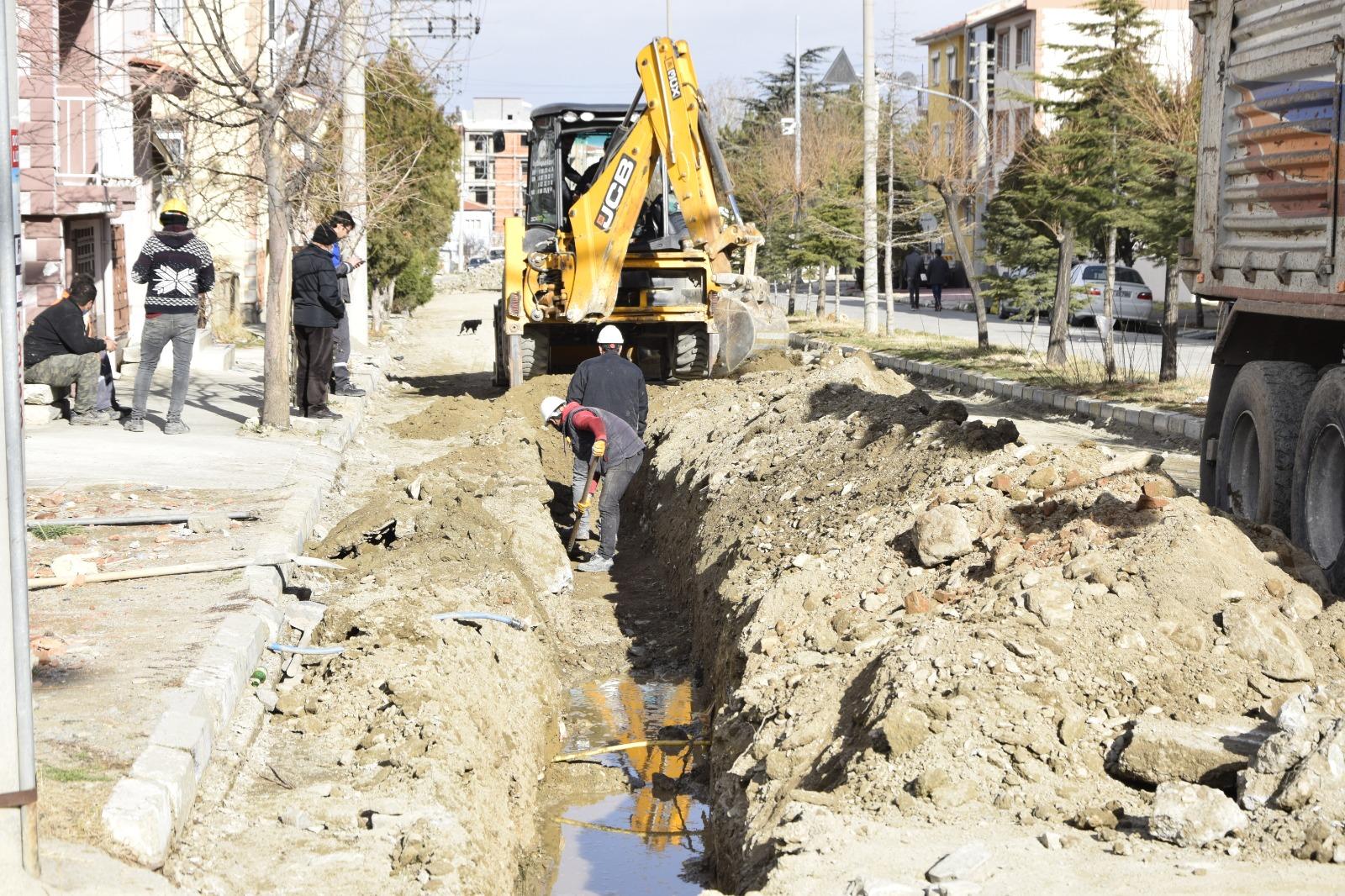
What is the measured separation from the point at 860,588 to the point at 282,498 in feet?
14.6

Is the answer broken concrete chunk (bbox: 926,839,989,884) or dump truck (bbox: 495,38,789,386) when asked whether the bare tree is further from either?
broken concrete chunk (bbox: 926,839,989,884)

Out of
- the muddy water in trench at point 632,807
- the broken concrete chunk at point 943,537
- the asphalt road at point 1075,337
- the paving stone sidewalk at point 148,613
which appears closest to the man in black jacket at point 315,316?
the paving stone sidewalk at point 148,613

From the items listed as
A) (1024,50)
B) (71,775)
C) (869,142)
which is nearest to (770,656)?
(71,775)

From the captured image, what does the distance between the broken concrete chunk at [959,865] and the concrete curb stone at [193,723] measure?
2.28m

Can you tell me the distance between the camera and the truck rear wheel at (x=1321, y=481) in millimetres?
6969

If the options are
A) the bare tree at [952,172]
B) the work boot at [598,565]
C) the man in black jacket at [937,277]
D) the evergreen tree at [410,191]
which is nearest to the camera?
the work boot at [598,565]

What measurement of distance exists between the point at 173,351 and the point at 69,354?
3.38 feet

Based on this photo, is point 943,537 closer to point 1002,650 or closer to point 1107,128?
point 1002,650

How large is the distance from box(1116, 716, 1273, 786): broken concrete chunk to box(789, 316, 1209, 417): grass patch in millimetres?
10579

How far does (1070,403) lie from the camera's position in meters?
17.2

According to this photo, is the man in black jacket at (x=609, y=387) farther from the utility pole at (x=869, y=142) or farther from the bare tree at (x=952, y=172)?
the utility pole at (x=869, y=142)

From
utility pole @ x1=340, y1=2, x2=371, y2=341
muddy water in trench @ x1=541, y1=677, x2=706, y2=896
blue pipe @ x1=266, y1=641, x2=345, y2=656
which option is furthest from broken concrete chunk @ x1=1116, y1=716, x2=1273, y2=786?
utility pole @ x1=340, y1=2, x2=371, y2=341

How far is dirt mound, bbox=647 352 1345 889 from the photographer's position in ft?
16.4

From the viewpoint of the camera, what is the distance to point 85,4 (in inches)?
742
